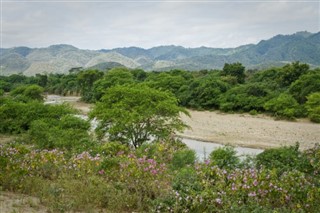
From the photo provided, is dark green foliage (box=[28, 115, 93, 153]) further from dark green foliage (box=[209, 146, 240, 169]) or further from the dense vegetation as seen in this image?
dark green foliage (box=[209, 146, 240, 169])

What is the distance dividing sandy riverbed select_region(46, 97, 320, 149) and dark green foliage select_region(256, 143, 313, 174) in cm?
1453

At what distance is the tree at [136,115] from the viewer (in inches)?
659

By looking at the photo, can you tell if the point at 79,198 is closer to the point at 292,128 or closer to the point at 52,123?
the point at 52,123

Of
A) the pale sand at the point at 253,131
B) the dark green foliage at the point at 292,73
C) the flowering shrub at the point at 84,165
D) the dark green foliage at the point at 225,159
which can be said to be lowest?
the pale sand at the point at 253,131

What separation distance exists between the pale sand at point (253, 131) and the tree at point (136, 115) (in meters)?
8.48

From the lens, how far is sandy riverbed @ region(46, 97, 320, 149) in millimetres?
29672

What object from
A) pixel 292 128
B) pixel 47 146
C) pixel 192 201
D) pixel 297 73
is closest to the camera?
pixel 192 201

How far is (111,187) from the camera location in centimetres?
747

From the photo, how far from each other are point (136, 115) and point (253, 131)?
2068 centimetres

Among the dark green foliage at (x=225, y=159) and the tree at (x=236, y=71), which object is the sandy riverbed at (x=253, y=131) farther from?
the tree at (x=236, y=71)

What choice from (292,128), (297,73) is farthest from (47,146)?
(297,73)

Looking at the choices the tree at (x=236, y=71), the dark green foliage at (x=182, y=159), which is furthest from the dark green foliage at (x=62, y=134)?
the tree at (x=236, y=71)

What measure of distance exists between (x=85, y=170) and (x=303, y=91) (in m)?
42.3

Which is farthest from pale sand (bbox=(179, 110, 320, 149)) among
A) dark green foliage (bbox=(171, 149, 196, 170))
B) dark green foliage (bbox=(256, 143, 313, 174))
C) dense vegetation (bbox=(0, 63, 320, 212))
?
dark green foliage (bbox=(256, 143, 313, 174))
